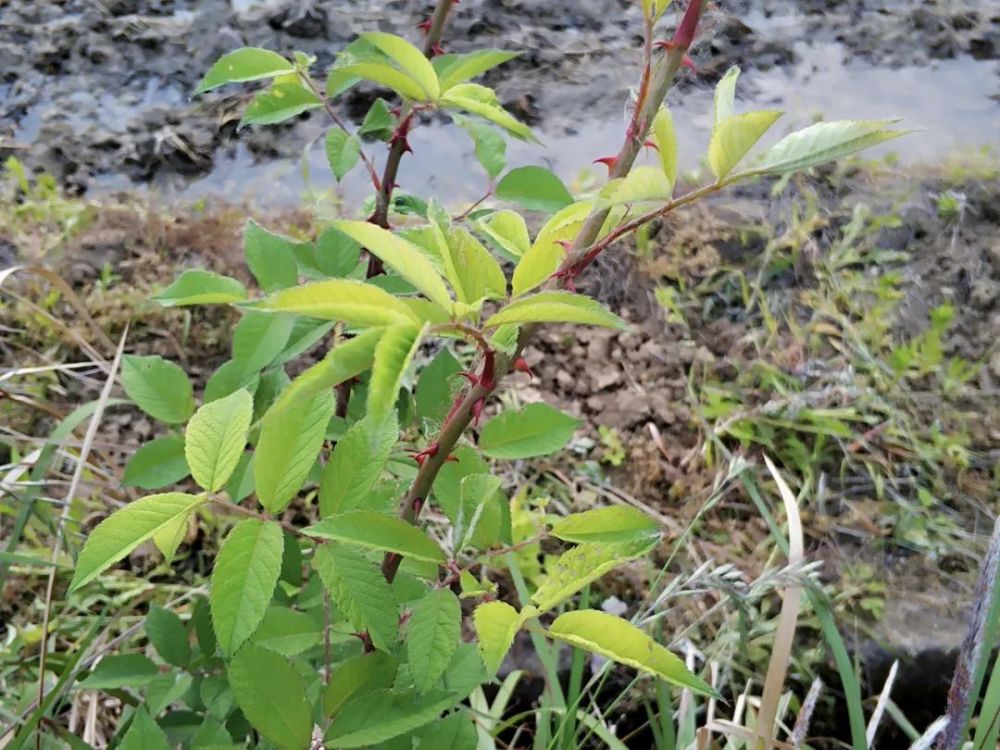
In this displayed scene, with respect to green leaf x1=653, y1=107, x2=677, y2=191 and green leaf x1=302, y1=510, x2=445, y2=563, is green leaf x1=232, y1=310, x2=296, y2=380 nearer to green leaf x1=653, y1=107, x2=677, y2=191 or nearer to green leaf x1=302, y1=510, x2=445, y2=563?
green leaf x1=302, y1=510, x2=445, y2=563

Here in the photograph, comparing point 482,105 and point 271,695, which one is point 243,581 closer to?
point 271,695

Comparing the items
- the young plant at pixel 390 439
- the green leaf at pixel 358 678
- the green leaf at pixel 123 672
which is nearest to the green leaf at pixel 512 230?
the young plant at pixel 390 439

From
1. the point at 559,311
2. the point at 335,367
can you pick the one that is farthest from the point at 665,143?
the point at 335,367

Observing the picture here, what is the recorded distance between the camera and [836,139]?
46 cm

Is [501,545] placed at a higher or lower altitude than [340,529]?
lower

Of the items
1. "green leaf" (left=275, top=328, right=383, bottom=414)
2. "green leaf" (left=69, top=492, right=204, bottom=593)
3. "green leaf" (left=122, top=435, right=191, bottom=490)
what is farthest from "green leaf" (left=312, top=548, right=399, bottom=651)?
"green leaf" (left=122, top=435, right=191, bottom=490)

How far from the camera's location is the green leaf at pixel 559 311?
0.44 metres

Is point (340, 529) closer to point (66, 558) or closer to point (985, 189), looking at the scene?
point (66, 558)

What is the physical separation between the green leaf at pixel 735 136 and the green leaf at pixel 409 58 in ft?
1.01

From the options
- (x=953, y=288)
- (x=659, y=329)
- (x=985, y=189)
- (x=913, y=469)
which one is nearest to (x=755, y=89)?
(x=985, y=189)

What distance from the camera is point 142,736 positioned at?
2.13 ft

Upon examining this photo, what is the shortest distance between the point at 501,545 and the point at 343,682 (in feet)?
0.60

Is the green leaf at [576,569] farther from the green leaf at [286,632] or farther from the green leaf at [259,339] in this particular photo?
the green leaf at [259,339]

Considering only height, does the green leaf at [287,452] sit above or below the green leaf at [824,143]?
below
